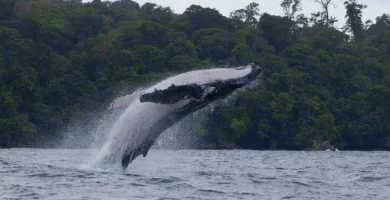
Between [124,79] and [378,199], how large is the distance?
63689mm

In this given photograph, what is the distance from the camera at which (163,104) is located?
21547 millimetres

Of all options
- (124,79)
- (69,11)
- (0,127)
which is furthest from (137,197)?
(69,11)

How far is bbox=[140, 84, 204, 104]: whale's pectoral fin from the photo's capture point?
20609mm

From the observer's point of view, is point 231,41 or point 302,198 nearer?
point 302,198

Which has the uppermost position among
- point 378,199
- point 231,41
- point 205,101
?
point 231,41

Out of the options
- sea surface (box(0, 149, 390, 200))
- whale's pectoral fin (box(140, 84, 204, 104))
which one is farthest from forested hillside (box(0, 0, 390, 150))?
whale's pectoral fin (box(140, 84, 204, 104))

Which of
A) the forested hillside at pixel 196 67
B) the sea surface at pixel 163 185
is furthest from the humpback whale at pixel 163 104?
the forested hillside at pixel 196 67

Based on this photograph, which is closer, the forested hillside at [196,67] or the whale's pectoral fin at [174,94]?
the whale's pectoral fin at [174,94]

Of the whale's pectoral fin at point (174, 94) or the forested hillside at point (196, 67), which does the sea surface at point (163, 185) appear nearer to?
the whale's pectoral fin at point (174, 94)

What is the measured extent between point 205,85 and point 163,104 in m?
1.23

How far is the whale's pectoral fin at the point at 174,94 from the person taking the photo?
20609 mm

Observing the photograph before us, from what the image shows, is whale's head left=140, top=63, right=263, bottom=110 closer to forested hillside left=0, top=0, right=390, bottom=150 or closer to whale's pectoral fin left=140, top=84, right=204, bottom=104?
whale's pectoral fin left=140, top=84, right=204, bottom=104

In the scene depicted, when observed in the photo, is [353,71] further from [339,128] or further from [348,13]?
[348,13]

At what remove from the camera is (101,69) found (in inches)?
3479
